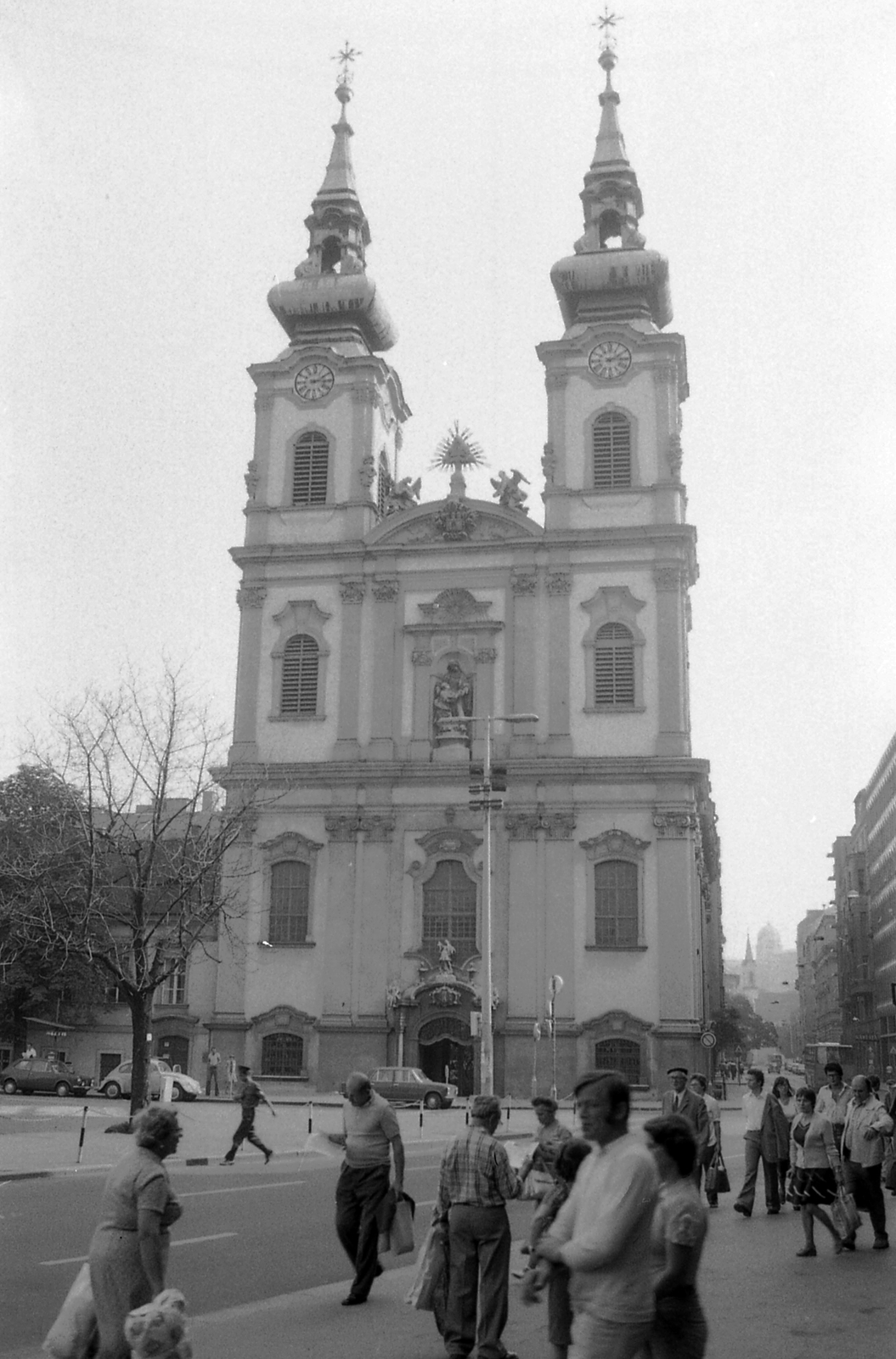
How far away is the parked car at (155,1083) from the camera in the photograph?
144 feet

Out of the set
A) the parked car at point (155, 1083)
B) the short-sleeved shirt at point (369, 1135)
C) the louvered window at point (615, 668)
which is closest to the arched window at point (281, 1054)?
the parked car at point (155, 1083)

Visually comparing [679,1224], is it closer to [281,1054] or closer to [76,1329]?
[76,1329]

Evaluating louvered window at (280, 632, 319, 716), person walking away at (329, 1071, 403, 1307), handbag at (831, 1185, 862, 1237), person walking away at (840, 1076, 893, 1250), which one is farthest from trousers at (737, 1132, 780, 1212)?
louvered window at (280, 632, 319, 716)

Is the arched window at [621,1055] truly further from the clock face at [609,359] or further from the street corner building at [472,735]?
the clock face at [609,359]

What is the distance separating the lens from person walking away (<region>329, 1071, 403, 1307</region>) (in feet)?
34.1

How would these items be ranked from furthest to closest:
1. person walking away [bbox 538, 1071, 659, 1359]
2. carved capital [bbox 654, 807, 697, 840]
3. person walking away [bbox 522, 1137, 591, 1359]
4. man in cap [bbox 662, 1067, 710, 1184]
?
1. carved capital [bbox 654, 807, 697, 840]
2. man in cap [bbox 662, 1067, 710, 1184]
3. person walking away [bbox 522, 1137, 591, 1359]
4. person walking away [bbox 538, 1071, 659, 1359]

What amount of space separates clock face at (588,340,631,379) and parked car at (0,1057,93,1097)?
30.1 m

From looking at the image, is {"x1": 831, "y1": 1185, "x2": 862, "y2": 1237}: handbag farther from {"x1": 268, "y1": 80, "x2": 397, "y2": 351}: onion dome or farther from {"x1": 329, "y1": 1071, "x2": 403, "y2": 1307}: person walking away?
{"x1": 268, "y1": 80, "x2": 397, "y2": 351}: onion dome

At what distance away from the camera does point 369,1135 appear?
1065 cm

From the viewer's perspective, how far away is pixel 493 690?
4928 cm

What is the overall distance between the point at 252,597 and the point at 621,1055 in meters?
20.4

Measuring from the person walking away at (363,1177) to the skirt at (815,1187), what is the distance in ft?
14.1

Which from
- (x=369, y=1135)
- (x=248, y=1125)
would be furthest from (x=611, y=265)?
(x=369, y=1135)

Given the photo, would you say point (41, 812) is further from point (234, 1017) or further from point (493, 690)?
point (493, 690)
